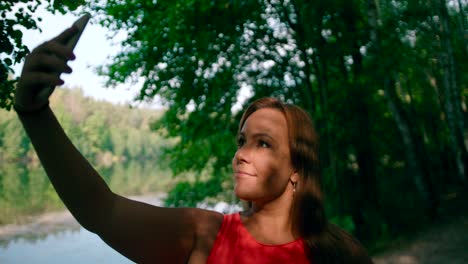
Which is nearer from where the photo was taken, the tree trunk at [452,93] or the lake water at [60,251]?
the tree trunk at [452,93]

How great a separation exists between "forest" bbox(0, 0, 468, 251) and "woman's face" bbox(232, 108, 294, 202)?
870cm

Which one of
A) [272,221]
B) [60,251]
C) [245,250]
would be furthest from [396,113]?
[60,251]

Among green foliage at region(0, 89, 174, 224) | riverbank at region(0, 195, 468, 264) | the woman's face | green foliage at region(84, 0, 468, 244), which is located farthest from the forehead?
green foliage at region(84, 0, 468, 244)

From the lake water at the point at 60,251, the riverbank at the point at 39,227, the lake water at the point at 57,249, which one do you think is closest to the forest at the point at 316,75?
the lake water at the point at 57,249

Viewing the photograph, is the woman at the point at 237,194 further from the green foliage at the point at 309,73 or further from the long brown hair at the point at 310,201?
the green foliage at the point at 309,73

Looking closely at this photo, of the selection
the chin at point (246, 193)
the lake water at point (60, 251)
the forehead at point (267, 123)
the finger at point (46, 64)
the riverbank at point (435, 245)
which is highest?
the finger at point (46, 64)

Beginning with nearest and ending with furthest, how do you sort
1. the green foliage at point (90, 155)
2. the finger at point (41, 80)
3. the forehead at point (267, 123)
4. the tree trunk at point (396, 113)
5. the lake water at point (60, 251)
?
the finger at point (41, 80), the forehead at point (267, 123), the tree trunk at point (396, 113), the lake water at point (60, 251), the green foliage at point (90, 155)

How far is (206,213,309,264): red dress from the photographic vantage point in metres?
1.24

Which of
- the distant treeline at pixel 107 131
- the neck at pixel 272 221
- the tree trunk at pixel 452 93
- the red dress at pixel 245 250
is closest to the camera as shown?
the red dress at pixel 245 250

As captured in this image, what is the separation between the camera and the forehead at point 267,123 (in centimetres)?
145

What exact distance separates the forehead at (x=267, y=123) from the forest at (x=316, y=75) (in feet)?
28.4

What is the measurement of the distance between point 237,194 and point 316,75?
11.0 m

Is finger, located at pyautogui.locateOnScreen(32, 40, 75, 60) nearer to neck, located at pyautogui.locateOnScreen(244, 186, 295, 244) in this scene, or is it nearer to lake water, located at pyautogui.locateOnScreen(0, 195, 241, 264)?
neck, located at pyautogui.locateOnScreen(244, 186, 295, 244)

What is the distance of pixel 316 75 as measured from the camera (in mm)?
11914
